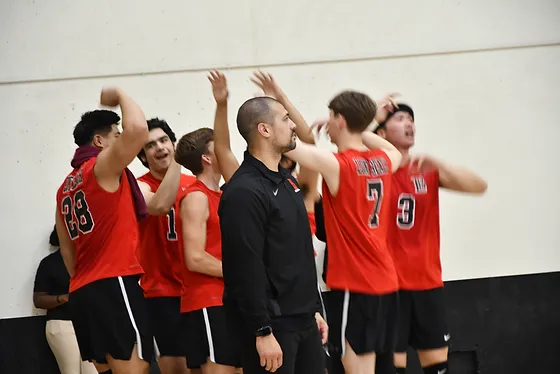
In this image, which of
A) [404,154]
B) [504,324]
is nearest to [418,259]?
[404,154]

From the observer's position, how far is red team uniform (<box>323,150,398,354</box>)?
Answer: 4.38 m

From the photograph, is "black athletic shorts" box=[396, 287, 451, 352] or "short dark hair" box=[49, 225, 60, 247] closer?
"black athletic shorts" box=[396, 287, 451, 352]

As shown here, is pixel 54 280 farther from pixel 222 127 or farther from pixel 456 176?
pixel 456 176

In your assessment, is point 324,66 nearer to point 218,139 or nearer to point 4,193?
point 218,139

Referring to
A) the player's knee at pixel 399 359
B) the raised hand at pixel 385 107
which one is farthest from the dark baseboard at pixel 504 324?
the raised hand at pixel 385 107

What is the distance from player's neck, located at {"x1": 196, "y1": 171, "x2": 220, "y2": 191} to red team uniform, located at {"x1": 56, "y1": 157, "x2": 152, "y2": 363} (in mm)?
620

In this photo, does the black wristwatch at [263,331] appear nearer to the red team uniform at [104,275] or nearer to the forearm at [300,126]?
the red team uniform at [104,275]

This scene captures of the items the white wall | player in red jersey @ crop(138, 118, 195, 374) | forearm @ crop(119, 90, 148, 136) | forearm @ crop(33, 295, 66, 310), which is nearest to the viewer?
forearm @ crop(119, 90, 148, 136)

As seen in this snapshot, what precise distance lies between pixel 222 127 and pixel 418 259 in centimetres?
160

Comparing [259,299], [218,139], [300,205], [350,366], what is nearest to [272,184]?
[300,205]

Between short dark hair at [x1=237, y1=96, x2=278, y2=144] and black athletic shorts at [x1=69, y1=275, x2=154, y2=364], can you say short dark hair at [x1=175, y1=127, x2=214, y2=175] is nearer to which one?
black athletic shorts at [x1=69, y1=275, x2=154, y2=364]

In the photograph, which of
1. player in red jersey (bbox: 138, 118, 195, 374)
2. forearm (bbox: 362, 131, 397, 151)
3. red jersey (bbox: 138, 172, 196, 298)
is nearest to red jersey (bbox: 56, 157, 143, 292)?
player in red jersey (bbox: 138, 118, 195, 374)

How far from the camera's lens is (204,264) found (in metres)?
4.60

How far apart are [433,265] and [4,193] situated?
354 cm
